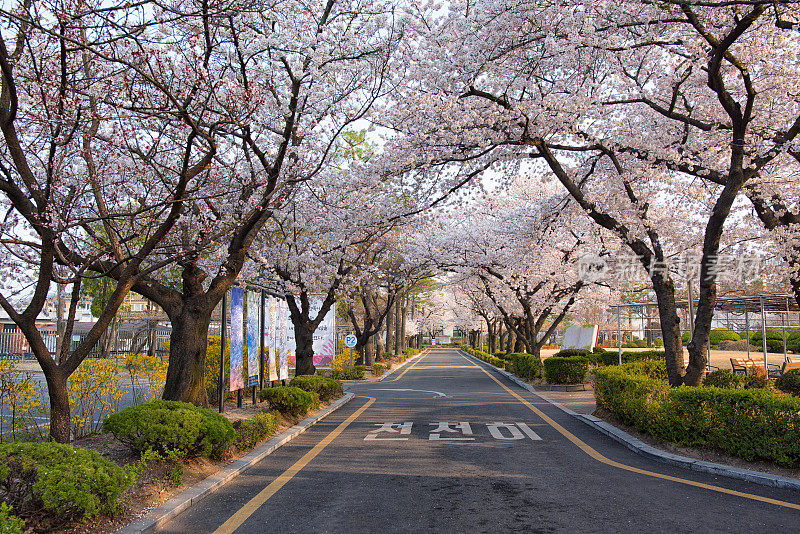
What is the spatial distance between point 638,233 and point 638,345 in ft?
164

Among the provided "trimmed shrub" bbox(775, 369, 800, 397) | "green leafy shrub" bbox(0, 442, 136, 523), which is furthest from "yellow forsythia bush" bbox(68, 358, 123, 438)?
"trimmed shrub" bbox(775, 369, 800, 397)

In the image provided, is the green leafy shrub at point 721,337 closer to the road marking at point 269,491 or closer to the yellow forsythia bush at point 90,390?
the road marking at point 269,491

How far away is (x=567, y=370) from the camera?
2009 cm

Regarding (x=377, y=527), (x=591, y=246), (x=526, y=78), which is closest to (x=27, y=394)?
(x=377, y=527)

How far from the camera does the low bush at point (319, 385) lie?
13.7 meters

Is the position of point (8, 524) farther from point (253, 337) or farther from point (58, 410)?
point (253, 337)

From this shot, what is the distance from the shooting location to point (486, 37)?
9.53 m

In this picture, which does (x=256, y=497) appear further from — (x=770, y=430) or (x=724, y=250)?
(x=724, y=250)

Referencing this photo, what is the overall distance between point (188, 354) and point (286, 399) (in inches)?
110

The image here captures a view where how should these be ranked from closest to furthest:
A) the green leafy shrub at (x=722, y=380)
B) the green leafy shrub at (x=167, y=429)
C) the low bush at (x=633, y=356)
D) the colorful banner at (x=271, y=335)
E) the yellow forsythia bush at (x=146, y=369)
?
the green leafy shrub at (x=167, y=429), the yellow forsythia bush at (x=146, y=369), the green leafy shrub at (x=722, y=380), the colorful banner at (x=271, y=335), the low bush at (x=633, y=356)

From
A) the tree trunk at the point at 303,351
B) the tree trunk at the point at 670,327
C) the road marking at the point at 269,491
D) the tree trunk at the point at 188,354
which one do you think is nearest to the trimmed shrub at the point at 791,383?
the tree trunk at the point at 670,327

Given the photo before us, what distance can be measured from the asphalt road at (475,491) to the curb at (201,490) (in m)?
0.12

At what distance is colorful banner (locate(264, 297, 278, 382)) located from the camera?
14430 millimetres

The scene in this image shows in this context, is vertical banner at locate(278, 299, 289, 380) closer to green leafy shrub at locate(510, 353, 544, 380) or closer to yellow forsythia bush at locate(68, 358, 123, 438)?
yellow forsythia bush at locate(68, 358, 123, 438)
